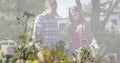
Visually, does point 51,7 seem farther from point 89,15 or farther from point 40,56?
point 40,56

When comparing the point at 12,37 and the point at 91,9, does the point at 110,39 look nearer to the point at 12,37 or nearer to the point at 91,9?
the point at 91,9

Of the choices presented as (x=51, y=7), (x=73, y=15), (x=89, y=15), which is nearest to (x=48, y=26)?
(x=51, y=7)

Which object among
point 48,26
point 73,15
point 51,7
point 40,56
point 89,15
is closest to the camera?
point 40,56

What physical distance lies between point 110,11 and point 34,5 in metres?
1.18

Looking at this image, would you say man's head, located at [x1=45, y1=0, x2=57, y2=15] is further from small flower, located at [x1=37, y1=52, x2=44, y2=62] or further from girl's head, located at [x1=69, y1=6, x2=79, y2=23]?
small flower, located at [x1=37, y1=52, x2=44, y2=62]

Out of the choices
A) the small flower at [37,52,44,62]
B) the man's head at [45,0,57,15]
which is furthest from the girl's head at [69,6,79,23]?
the small flower at [37,52,44,62]

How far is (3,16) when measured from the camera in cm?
434

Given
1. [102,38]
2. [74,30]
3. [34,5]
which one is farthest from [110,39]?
[34,5]

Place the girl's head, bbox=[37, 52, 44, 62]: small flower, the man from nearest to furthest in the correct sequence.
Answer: bbox=[37, 52, 44, 62]: small flower → the man → the girl's head

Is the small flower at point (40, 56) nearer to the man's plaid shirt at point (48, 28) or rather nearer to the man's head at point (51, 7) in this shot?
the man's plaid shirt at point (48, 28)

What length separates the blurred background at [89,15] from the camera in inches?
166

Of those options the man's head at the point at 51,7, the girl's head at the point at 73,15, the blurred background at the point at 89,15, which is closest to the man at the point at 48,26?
the man's head at the point at 51,7

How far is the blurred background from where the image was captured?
4.21 m

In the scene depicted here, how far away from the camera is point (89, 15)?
4.64 metres
